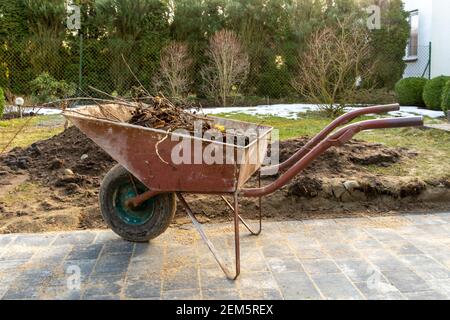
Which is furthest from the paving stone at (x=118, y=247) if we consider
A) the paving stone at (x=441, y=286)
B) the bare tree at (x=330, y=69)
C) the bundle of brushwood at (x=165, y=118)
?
the bare tree at (x=330, y=69)

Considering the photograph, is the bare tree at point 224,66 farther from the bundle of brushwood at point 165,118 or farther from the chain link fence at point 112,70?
the bundle of brushwood at point 165,118

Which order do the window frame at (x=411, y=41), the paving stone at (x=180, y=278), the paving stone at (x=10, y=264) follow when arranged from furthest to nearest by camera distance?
1. the window frame at (x=411, y=41)
2. the paving stone at (x=10, y=264)
3. the paving stone at (x=180, y=278)

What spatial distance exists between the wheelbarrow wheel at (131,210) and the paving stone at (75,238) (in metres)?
0.28

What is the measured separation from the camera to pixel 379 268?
3137 mm

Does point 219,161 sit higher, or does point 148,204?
point 219,161

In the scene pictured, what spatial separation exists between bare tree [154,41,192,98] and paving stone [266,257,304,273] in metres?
10.2

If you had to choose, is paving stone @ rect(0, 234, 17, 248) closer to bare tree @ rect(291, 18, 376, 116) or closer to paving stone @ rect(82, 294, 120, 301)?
paving stone @ rect(82, 294, 120, 301)

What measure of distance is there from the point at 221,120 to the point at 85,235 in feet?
4.62

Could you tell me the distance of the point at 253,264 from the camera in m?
3.26

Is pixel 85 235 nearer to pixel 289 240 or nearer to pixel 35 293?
pixel 35 293

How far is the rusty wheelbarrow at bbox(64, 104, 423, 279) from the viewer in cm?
303

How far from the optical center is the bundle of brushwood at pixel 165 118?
11.5 ft

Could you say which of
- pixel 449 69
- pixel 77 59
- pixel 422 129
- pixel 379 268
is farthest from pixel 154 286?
pixel 449 69

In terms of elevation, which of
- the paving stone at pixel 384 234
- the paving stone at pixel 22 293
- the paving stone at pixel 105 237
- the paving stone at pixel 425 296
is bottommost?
the paving stone at pixel 22 293
